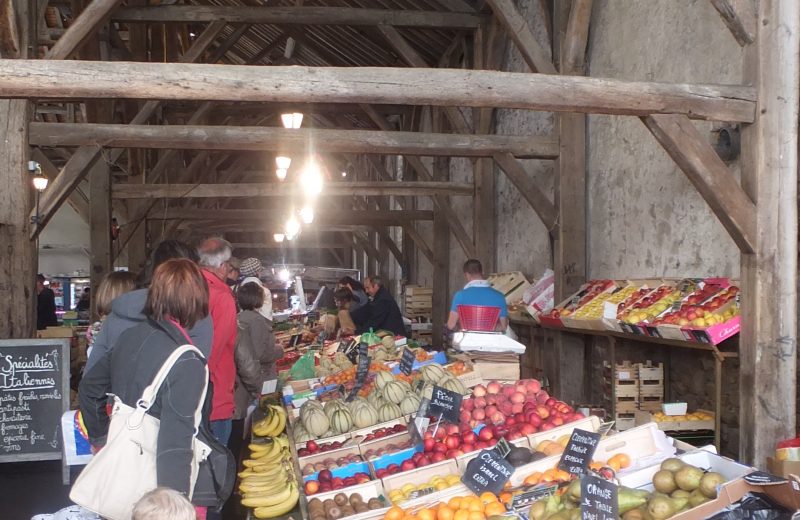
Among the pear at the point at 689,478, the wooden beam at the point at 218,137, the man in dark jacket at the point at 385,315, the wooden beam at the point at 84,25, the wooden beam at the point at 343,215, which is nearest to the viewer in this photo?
the pear at the point at 689,478

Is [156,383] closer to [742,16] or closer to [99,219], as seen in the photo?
[742,16]

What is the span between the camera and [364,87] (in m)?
4.30

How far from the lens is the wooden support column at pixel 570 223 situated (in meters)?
7.55

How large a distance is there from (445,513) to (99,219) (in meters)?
7.57

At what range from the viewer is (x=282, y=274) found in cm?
2662

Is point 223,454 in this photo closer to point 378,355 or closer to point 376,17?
point 378,355

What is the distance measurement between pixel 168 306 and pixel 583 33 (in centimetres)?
565

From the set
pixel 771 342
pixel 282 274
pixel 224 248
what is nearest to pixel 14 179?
pixel 224 248

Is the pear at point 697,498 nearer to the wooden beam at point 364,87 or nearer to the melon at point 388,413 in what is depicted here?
the melon at point 388,413

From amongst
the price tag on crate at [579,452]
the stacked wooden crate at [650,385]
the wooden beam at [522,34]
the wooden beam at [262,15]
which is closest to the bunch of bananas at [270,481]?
the price tag on crate at [579,452]

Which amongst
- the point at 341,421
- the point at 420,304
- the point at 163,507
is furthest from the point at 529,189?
the point at 420,304

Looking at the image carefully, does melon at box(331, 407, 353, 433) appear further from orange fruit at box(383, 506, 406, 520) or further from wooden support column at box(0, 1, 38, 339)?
wooden support column at box(0, 1, 38, 339)

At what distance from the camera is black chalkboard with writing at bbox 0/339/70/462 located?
5.31 m

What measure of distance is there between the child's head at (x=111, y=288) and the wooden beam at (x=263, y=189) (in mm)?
6340
